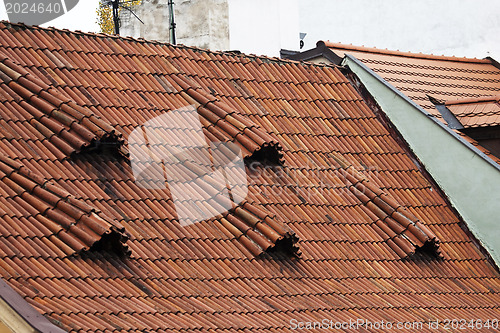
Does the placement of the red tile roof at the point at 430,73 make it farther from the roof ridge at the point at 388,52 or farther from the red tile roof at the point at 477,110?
the red tile roof at the point at 477,110

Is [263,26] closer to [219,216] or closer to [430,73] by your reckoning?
[430,73]

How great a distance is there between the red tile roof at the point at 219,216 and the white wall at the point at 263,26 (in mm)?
8683

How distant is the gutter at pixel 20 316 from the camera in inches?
412

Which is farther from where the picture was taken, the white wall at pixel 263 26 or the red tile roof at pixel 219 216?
the white wall at pixel 263 26

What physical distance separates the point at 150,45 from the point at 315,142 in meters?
3.16

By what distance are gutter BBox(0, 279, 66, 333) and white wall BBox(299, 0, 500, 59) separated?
23.1m

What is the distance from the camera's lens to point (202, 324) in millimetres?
12211

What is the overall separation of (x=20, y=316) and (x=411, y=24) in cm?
2431

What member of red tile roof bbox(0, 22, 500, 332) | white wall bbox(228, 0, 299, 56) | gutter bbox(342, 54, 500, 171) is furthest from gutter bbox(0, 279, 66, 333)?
white wall bbox(228, 0, 299, 56)

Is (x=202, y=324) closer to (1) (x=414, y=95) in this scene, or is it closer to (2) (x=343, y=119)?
(2) (x=343, y=119)

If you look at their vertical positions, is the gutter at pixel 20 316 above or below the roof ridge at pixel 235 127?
below

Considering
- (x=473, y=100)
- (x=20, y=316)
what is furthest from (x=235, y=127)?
(x=20, y=316)

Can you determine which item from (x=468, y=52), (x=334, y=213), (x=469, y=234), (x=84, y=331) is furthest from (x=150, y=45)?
(x=468, y=52)

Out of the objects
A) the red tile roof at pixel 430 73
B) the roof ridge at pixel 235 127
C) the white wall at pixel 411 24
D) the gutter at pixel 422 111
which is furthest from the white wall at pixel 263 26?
the roof ridge at pixel 235 127
